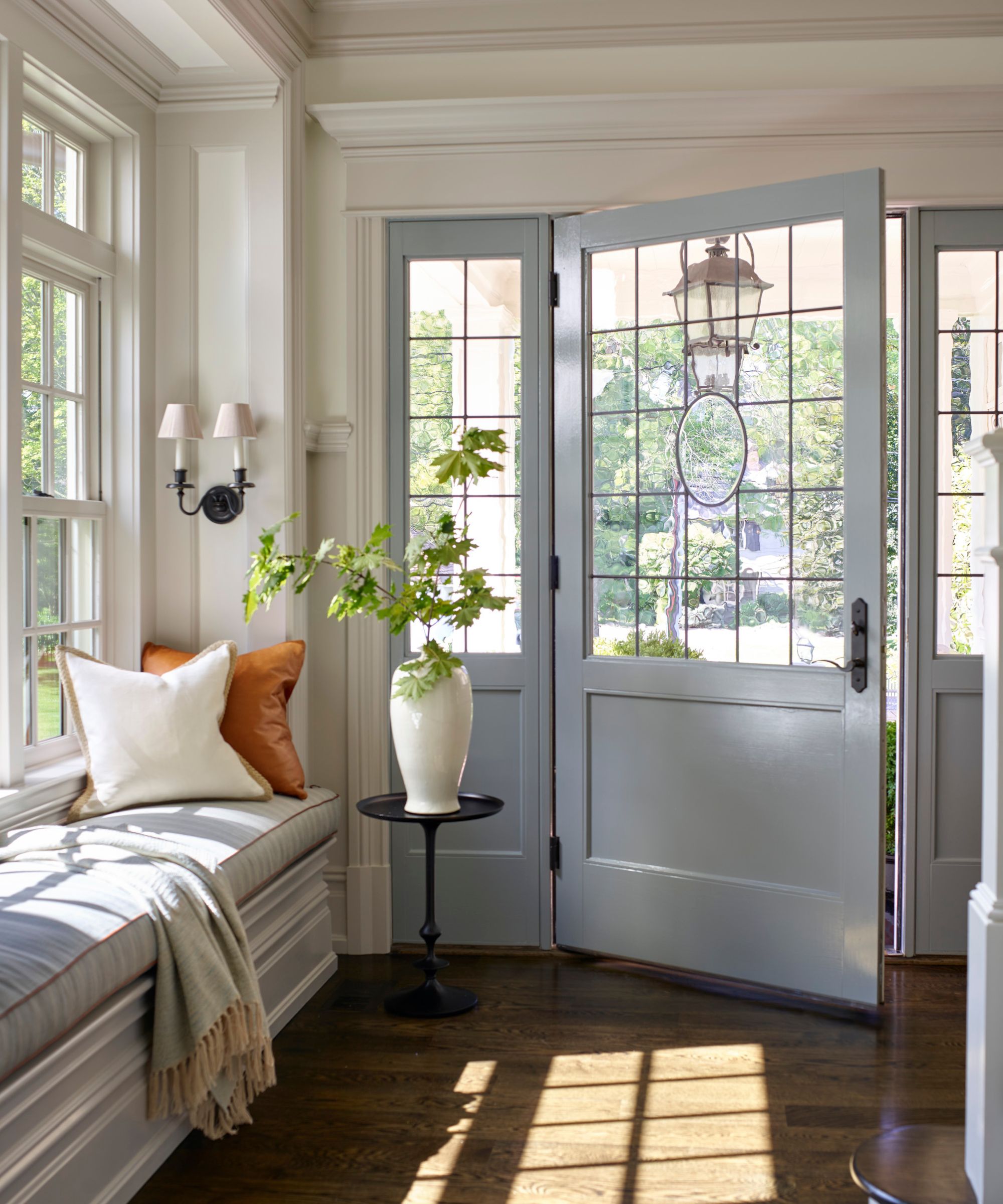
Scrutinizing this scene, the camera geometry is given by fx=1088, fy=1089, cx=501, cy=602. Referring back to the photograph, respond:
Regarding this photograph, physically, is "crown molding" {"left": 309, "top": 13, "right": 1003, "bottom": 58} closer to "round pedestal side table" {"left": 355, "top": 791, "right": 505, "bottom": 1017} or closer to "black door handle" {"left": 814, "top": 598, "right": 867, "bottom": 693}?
"black door handle" {"left": 814, "top": 598, "right": 867, "bottom": 693}

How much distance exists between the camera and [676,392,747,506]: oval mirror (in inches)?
133

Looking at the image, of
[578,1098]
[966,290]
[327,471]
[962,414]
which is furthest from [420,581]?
[966,290]

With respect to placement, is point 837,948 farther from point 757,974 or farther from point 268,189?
point 268,189

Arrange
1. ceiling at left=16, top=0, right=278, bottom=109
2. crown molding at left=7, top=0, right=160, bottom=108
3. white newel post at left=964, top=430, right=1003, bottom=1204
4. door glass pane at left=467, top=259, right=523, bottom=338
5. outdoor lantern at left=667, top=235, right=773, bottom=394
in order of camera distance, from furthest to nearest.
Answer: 1. door glass pane at left=467, top=259, right=523, bottom=338
2. outdoor lantern at left=667, top=235, right=773, bottom=394
3. ceiling at left=16, top=0, right=278, bottom=109
4. crown molding at left=7, top=0, right=160, bottom=108
5. white newel post at left=964, top=430, right=1003, bottom=1204

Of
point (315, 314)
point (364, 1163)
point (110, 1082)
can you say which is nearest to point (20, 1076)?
point (110, 1082)

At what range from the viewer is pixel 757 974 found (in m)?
3.34

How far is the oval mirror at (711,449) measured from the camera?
337 centimetres

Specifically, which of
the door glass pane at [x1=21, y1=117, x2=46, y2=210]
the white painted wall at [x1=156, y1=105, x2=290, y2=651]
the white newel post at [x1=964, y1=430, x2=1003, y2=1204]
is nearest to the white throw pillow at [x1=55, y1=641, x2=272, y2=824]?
the white painted wall at [x1=156, y1=105, x2=290, y2=651]

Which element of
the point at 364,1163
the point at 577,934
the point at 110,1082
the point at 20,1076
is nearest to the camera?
the point at 20,1076

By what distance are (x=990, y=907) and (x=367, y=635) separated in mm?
2350

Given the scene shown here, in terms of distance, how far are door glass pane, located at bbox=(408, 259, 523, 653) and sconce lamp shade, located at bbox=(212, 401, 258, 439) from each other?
55 cm

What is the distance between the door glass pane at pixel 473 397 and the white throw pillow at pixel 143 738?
2.93 ft

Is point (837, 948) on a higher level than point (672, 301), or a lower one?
lower

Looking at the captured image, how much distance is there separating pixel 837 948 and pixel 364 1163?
1549 millimetres
